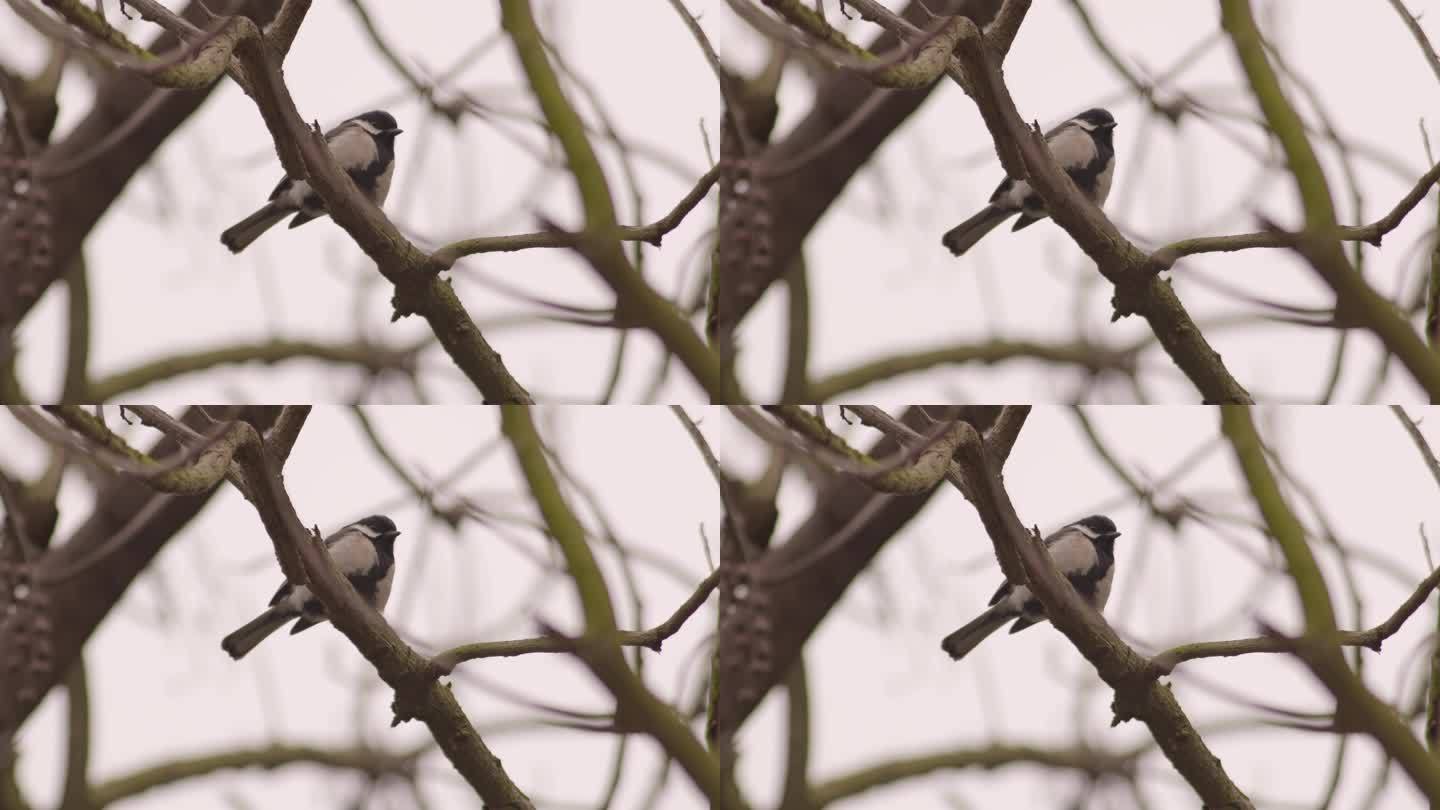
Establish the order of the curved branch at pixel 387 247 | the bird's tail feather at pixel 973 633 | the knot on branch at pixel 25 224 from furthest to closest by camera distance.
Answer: the knot on branch at pixel 25 224
the bird's tail feather at pixel 973 633
the curved branch at pixel 387 247

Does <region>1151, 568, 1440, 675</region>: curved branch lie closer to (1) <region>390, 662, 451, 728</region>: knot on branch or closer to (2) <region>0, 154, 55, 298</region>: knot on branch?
(1) <region>390, 662, 451, 728</region>: knot on branch

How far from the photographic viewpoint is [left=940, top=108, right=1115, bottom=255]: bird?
6.80 feet

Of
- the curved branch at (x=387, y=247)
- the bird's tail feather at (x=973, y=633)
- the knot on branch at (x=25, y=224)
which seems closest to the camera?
the curved branch at (x=387, y=247)

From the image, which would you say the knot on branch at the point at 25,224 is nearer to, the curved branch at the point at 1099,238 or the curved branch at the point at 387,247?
the curved branch at the point at 387,247

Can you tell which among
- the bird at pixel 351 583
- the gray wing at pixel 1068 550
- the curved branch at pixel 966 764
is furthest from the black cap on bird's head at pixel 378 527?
the gray wing at pixel 1068 550

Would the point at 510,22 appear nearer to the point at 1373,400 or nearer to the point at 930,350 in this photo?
the point at 930,350

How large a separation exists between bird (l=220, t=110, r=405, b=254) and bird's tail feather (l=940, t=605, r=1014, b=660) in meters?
0.77

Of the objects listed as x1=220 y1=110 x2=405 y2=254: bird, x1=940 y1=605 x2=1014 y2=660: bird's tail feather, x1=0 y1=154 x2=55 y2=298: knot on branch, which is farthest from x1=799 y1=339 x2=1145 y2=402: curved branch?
x1=0 y1=154 x2=55 y2=298: knot on branch

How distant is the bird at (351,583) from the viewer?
2.02 metres

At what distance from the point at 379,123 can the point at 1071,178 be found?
75 cm

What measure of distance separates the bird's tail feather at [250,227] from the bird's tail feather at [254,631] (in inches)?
15.8

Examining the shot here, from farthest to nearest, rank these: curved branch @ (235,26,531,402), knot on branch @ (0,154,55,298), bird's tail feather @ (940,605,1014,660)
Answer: knot on branch @ (0,154,55,298), bird's tail feather @ (940,605,1014,660), curved branch @ (235,26,531,402)

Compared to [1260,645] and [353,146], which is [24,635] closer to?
[353,146]

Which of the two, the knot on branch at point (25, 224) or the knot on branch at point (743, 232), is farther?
the knot on branch at point (25, 224)
